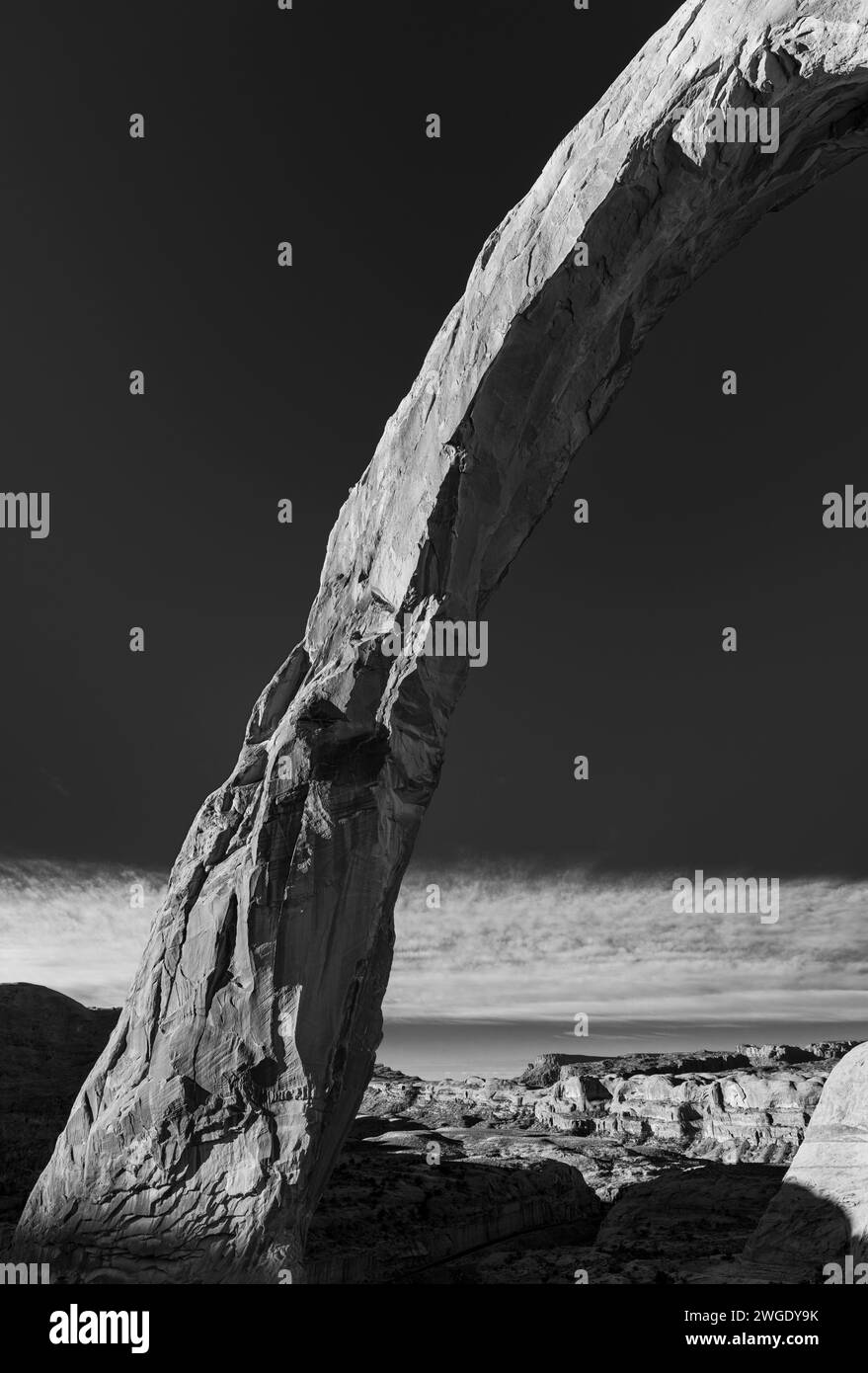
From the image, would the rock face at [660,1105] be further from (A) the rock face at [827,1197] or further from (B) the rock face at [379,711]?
(B) the rock face at [379,711]

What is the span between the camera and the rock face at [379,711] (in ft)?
58.2

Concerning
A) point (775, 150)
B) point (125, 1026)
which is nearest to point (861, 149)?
point (775, 150)

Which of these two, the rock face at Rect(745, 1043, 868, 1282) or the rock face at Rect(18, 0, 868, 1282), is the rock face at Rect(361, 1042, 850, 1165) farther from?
the rock face at Rect(18, 0, 868, 1282)

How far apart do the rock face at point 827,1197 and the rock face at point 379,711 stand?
11569 mm

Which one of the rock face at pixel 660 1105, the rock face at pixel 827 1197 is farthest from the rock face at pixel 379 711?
the rock face at pixel 660 1105

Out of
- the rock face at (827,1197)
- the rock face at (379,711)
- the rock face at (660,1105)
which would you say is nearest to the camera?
the rock face at (379,711)

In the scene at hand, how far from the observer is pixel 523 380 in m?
21.3

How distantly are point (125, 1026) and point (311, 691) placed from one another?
34.4ft

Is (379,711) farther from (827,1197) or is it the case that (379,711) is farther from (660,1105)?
(660,1105)

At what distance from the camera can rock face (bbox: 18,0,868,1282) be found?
17750 millimetres

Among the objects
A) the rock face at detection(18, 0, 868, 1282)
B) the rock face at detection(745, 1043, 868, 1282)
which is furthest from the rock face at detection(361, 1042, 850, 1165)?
the rock face at detection(18, 0, 868, 1282)

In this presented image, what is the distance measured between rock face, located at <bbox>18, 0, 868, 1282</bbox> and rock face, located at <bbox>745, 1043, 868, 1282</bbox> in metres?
11.6

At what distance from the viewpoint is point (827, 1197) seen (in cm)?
1988
